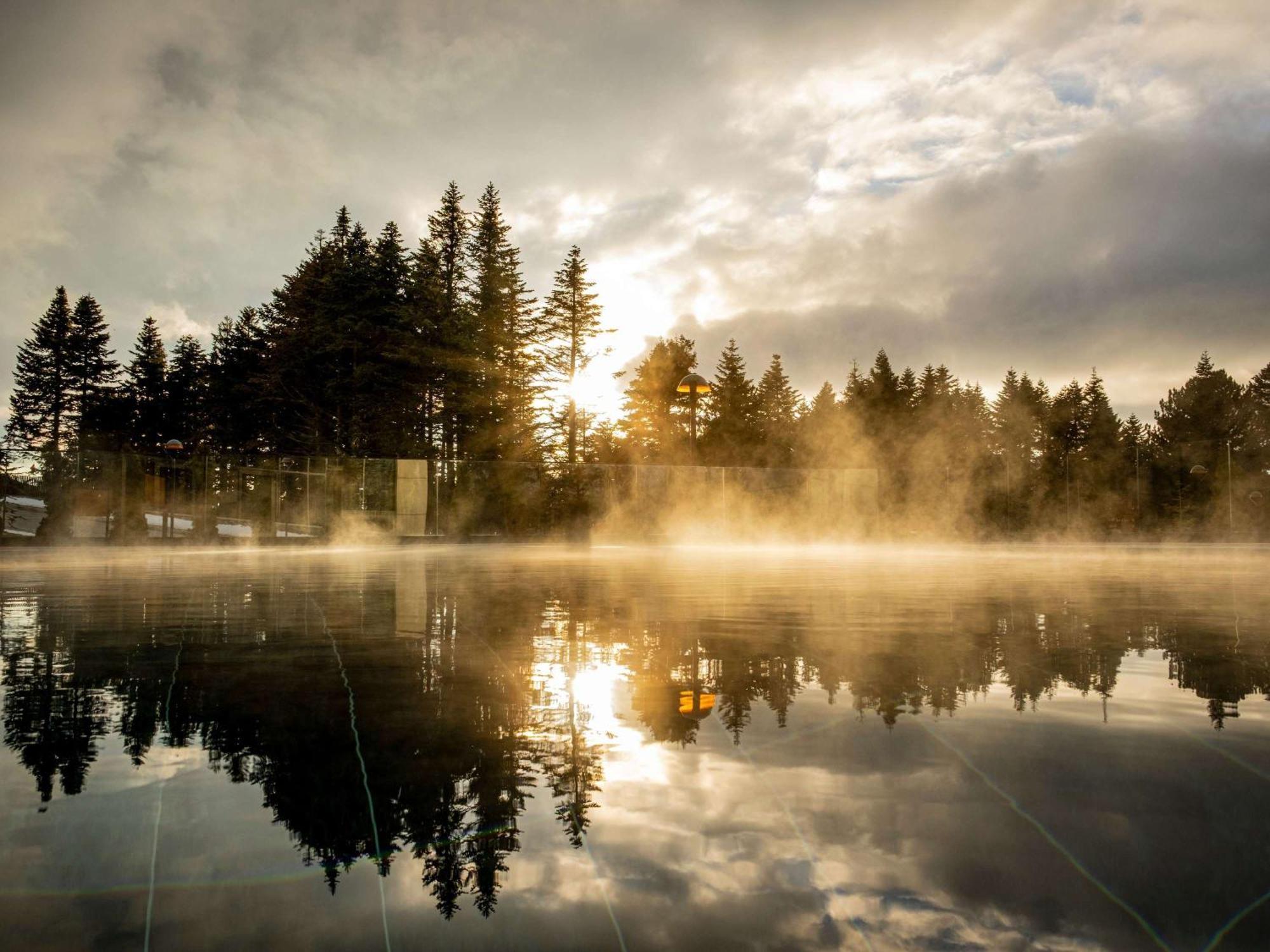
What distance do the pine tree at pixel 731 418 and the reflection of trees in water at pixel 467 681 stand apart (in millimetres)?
50301

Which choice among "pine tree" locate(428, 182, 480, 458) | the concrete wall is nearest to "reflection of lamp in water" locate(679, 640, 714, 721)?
the concrete wall

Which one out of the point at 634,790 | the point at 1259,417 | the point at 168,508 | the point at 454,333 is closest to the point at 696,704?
the point at 634,790

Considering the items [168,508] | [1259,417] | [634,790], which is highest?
[1259,417]

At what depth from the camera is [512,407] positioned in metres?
39.0

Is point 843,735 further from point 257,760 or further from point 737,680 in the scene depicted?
point 257,760

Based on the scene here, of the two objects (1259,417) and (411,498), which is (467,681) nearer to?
A: (411,498)

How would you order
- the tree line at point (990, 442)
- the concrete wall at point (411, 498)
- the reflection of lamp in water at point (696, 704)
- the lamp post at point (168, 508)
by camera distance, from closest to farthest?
the reflection of lamp in water at point (696, 704)
the lamp post at point (168, 508)
the concrete wall at point (411, 498)
the tree line at point (990, 442)

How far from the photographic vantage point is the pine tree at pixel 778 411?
6166cm

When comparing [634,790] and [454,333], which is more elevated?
[454,333]

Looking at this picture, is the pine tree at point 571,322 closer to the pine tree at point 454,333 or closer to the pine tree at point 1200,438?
the pine tree at point 454,333

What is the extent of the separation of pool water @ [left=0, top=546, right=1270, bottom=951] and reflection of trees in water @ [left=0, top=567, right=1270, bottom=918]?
2cm

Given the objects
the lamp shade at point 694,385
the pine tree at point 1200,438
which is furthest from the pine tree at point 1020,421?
the lamp shade at point 694,385

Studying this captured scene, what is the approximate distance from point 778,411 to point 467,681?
6773 centimetres

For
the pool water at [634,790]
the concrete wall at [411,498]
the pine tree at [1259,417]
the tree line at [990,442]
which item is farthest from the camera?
the pine tree at [1259,417]
